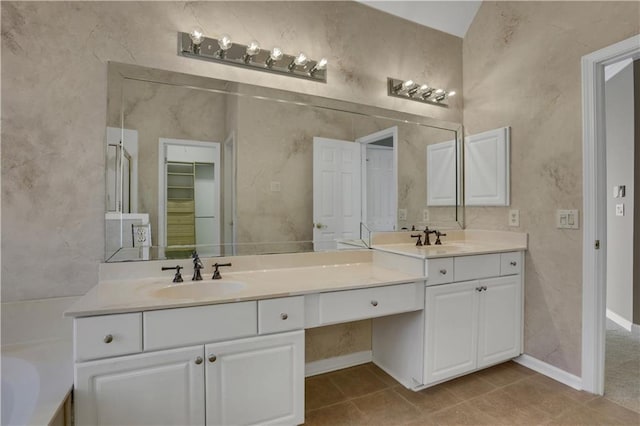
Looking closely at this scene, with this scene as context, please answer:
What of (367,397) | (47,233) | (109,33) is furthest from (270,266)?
(109,33)

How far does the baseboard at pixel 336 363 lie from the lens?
2.11m

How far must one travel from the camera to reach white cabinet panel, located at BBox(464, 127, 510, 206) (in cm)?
238

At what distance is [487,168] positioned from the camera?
8.23 feet

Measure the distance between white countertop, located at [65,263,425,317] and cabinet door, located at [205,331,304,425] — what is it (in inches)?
8.0

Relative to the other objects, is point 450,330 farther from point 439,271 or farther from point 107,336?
point 107,336

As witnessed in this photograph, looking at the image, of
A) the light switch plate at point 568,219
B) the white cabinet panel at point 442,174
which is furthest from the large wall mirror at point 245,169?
the light switch plate at point 568,219

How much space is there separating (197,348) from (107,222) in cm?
82

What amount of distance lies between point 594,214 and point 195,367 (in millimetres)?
2310

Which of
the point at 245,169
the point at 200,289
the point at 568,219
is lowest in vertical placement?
the point at 200,289

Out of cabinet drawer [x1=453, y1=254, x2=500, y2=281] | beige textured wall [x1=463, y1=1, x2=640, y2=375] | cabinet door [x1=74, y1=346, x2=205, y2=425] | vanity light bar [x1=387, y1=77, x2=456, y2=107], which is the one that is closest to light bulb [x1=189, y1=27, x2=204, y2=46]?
vanity light bar [x1=387, y1=77, x2=456, y2=107]

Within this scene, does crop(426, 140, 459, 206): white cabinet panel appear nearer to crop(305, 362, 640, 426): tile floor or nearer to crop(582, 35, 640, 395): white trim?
crop(582, 35, 640, 395): white trim

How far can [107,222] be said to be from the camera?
5.26 feet

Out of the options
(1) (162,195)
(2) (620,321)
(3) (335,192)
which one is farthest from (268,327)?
(2) (620,321)

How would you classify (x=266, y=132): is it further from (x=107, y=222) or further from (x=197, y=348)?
(x=197, y=348)
